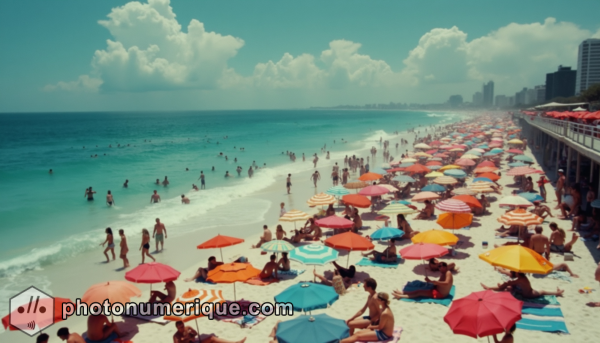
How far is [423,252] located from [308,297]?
10.8ft

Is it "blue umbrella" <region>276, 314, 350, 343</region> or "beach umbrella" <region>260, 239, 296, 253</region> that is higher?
"blue umbrella" <region>276, 314, 350, 343</region>

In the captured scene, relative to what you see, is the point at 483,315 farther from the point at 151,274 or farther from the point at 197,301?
the point at 151,274

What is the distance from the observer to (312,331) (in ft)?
16.8

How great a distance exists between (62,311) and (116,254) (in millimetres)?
7001

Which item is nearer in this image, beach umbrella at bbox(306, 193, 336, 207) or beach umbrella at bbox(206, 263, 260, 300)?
beach umbrella at bbox(206, 263, 260, 300)

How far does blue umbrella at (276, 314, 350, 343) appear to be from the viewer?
5020mm

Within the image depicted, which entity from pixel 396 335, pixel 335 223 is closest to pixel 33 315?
pixel 396 335

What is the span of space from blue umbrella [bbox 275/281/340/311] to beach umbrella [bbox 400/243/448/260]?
2.57m

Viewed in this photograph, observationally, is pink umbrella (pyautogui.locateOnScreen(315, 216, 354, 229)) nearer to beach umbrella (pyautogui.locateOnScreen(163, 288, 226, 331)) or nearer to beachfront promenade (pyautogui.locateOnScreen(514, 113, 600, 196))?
beach umbrella (pyautogui.locateOnScreen(163, 288, 226, 331))

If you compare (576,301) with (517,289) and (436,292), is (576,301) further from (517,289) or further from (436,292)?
(436,292)

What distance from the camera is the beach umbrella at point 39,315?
622 cm

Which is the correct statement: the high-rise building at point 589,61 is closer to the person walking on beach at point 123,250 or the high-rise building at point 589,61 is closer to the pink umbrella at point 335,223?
the pink umbrella at point 335,223

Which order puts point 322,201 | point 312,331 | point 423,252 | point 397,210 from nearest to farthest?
point 312,331, point 423,252, point 397,210, point 322,201

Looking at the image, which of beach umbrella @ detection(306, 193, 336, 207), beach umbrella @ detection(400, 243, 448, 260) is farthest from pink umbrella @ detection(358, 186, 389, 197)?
beach umbrella @ detection(400, 243, 448, 260)
